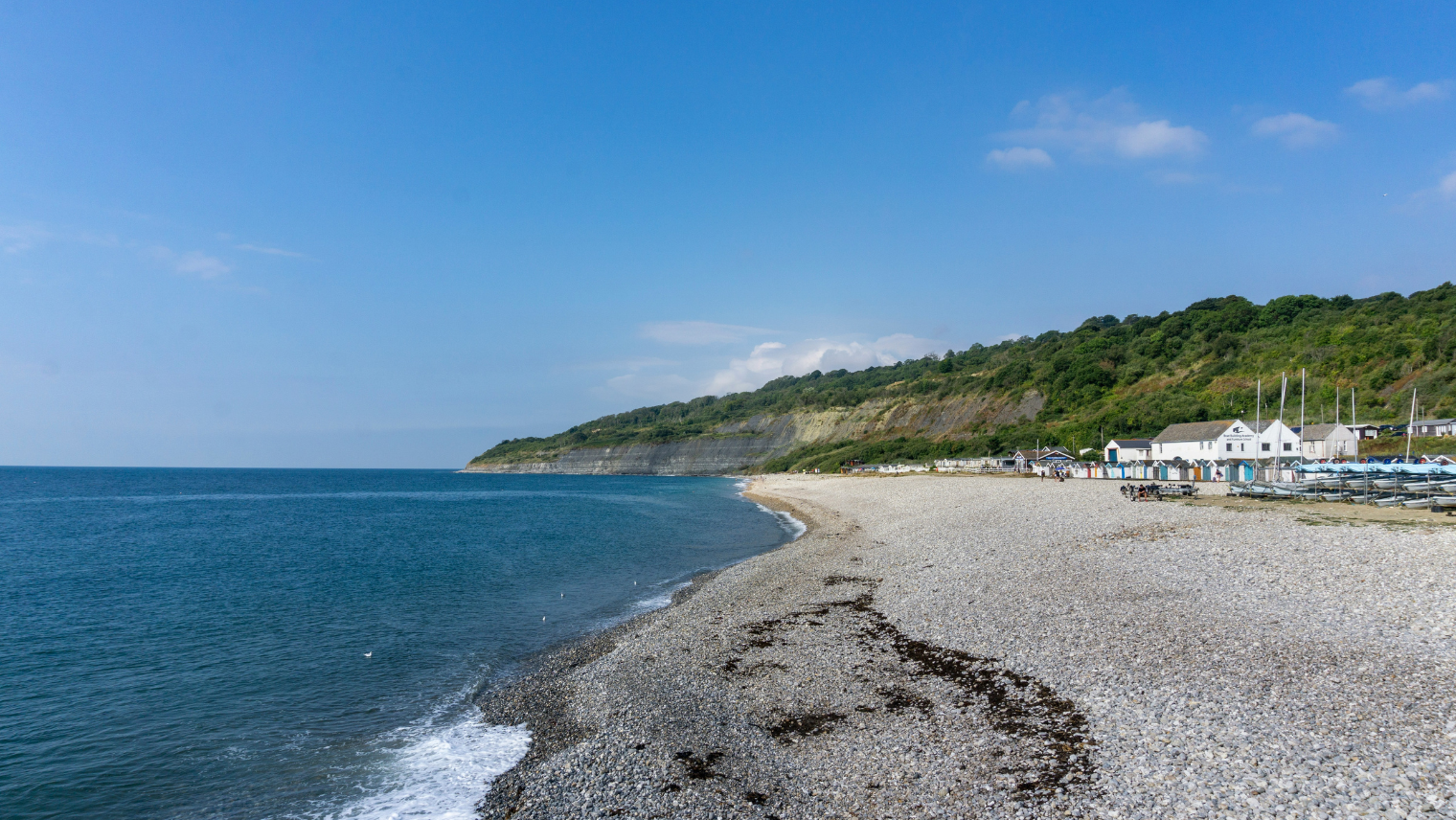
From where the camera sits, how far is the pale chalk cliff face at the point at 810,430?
4547 inches

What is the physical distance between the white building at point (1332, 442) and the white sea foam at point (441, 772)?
6806 centimetres

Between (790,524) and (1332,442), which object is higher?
(1332,442)

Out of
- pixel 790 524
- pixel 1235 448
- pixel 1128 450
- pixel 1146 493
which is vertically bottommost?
pixel 790 524

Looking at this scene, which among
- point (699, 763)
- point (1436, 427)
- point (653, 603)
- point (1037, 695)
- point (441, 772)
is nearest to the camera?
point (699, 763)

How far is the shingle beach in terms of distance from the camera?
7879 mm

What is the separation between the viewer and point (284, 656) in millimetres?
17094

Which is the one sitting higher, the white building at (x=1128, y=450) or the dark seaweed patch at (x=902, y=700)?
the white building at (x=1128, y=450)

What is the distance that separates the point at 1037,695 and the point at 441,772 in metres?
9.28

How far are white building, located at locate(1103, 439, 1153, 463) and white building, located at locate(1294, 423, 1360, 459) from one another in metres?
12.5

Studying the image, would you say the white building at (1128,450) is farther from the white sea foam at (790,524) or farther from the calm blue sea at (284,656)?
the calm blue sea at (284,656)

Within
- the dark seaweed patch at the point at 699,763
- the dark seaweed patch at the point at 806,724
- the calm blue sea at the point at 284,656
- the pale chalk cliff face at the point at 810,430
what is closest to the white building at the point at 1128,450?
the pale chalk cliff face at the point at 810,430

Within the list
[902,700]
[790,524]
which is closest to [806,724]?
A: [902,700]

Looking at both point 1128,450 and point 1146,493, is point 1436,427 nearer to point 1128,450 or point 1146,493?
point 1128,450

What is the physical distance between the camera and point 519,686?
47.3 feet
